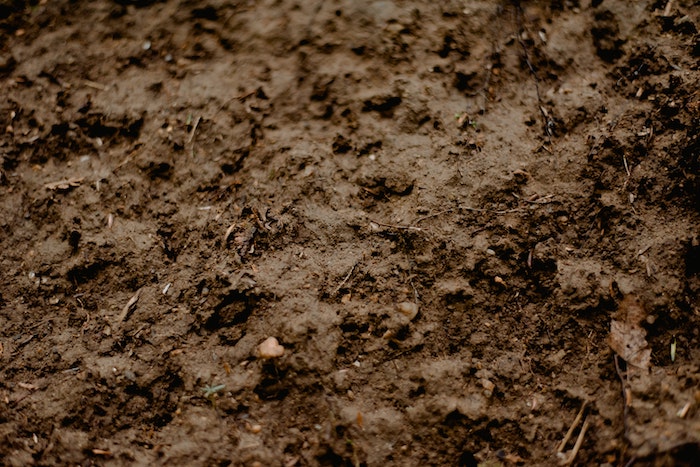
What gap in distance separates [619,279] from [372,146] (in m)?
1.18

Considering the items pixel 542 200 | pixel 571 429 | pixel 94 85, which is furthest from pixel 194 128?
pixel 571 429

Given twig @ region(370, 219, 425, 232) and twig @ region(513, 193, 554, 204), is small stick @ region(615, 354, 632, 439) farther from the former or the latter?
twig @ region(370, 219, 425, 232)

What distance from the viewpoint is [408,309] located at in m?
1.95

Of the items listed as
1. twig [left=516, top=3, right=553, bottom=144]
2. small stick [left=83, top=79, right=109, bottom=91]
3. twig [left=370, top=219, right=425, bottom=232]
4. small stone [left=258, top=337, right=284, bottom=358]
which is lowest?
small stone [left=258, top=337, right=284, bottom=358]

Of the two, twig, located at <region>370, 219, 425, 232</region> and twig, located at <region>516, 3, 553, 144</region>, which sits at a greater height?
twig, located at <region>516, 3, 553, 144</region>

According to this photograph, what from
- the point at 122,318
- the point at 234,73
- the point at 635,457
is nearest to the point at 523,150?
the point at 635,457

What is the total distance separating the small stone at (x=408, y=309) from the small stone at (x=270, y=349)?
0.51 meters

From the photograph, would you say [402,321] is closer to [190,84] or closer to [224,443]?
[224,443]

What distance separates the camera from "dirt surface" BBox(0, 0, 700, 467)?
185cm

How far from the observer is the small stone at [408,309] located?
1940mm

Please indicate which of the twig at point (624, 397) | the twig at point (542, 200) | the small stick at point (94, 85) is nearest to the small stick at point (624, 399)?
the twig at point (624, 397)

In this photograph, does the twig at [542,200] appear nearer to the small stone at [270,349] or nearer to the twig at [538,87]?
the twig at [538,87]

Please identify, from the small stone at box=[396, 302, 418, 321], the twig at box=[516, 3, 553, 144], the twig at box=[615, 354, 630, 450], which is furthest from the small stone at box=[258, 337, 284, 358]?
the twig at box=[516, 3, 553, 144]

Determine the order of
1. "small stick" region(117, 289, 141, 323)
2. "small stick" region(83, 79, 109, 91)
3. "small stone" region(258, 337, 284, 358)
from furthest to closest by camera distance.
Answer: "small stick" region(83, 79, 109, 91)
"small stick" region(117, 289, 141, 323)
"small stone" region(258, 337, 284, 358)
